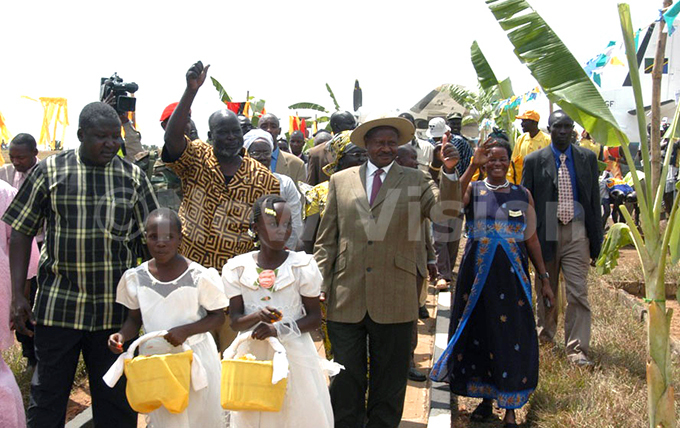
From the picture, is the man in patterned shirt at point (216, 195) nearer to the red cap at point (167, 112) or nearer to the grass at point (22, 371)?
the red cap at point (167, 112)

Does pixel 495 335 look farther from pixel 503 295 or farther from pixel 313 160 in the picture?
pixel 313 160

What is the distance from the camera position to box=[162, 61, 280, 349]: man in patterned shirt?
477cm

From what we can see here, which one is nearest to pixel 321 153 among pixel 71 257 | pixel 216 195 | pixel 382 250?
pixel 216 195

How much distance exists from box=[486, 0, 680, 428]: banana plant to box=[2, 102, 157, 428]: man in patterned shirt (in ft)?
8.71

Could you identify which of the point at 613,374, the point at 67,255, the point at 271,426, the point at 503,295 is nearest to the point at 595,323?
the point at 613,374

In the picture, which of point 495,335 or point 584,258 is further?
point 584,258

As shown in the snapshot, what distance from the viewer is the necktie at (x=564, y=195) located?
22.0 feet

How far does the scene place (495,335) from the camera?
5.19 metres

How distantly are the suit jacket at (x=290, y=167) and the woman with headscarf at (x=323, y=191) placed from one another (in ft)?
7.53

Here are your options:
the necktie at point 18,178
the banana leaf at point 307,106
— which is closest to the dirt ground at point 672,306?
the necktie at point 18,178

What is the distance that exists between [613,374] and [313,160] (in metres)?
3.69

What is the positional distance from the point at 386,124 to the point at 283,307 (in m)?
1.37

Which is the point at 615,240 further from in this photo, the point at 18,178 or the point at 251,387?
the point at 18,178

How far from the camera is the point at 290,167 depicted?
7.99 metres
